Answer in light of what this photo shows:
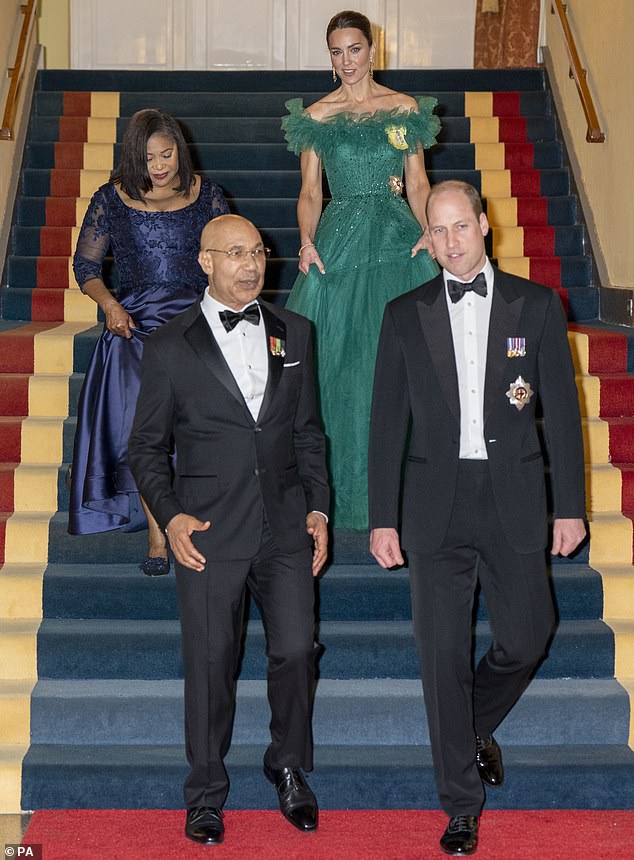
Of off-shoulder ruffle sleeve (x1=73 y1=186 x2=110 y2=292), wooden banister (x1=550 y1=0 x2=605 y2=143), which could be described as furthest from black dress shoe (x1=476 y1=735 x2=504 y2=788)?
wooden banister (x1=550 y1=0 x2=605 y2=143)

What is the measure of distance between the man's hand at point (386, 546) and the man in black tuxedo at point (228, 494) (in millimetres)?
161

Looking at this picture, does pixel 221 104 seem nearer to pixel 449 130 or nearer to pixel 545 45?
pixel 449 130

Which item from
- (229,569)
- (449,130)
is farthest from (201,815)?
(449,130)

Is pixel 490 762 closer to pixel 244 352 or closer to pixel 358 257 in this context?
pixel 244 352

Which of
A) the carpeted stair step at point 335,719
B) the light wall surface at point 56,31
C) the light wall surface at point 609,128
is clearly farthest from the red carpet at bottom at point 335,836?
the light wall surface at point 56,31

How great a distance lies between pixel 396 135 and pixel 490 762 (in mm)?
2228

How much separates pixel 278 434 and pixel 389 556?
1.44ft

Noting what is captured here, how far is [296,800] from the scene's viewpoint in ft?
11.2

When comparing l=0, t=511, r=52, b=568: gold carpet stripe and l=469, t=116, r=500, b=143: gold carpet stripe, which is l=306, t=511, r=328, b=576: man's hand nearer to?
l=0, t=511, r=52, b=568: gold carpet stripe

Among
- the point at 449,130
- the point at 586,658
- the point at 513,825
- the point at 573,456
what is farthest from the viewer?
the point at 449,130

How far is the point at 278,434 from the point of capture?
333cm

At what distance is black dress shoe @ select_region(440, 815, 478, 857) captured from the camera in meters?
3.25

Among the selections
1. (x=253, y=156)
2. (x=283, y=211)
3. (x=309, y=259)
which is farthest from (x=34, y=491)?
(x=253, y=156)

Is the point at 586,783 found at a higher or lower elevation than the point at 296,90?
lower
